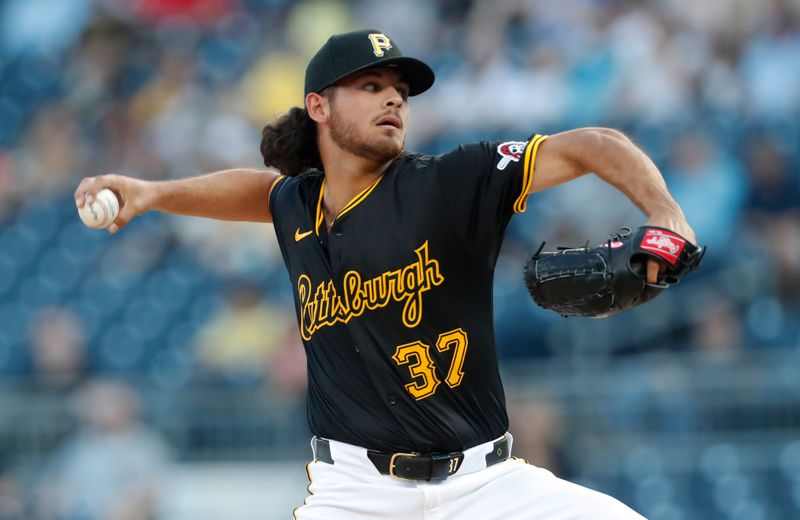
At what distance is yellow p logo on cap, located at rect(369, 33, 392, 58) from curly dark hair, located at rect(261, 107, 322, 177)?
19.6 inches

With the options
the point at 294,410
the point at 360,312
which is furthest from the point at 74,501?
the point at 360,312

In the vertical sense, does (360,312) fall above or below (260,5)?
below

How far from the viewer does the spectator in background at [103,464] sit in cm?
788

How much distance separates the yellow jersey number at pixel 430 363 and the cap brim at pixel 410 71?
0.93 meters

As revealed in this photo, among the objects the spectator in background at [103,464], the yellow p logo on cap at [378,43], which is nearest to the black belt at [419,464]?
the yellow p logo on cap at [378,43]

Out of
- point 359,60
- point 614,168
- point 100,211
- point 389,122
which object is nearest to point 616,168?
point 614,168

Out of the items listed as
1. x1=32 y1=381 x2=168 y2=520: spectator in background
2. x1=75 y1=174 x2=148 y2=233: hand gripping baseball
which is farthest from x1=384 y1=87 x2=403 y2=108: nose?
x1=32 y1=381 x2=168 y2=520: spectator in background

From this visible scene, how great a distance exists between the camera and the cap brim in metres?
4.16

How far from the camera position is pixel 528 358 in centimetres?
784

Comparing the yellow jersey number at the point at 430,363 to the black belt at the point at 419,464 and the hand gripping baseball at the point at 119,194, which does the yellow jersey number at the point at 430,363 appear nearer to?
the black belt at the point at 419,464

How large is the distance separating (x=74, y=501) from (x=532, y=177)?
17.0 ft

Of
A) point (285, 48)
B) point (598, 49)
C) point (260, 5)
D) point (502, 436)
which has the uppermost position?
point (260, 5)

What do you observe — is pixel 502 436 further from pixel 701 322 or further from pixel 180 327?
pixel 180 327

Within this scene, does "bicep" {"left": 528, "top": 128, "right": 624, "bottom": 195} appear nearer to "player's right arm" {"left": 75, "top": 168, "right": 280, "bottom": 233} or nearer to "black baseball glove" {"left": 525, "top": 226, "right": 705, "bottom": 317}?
"black baseball glove" {"left": 525, "top": 226, "right": 705, "bottom": 317}
